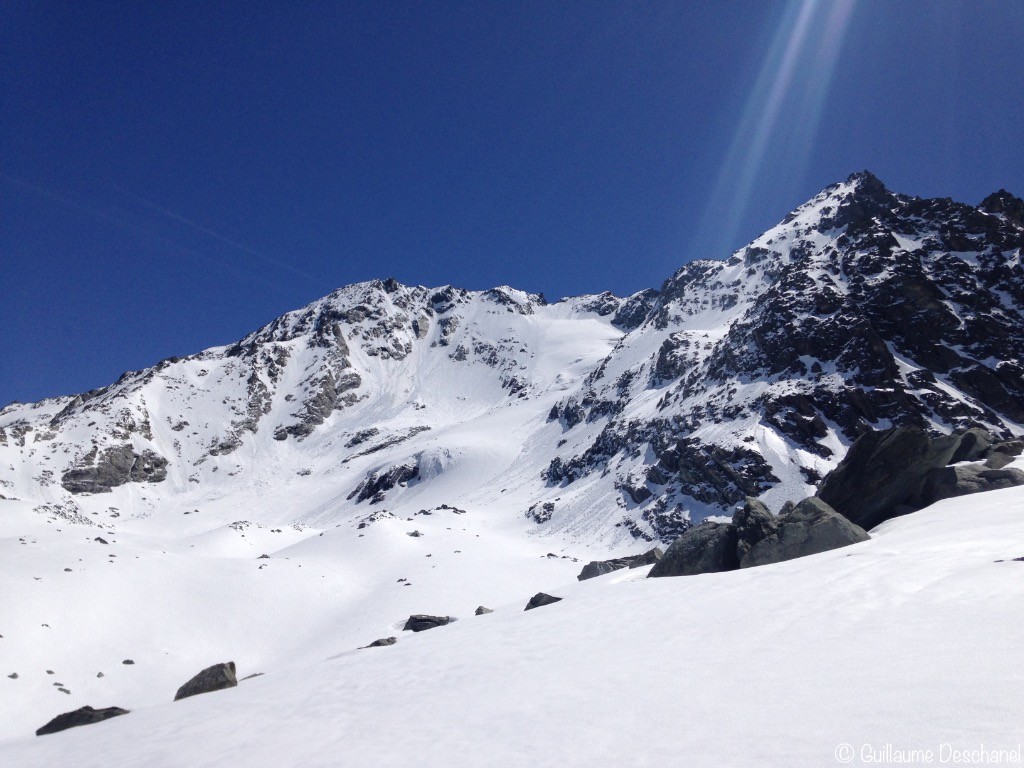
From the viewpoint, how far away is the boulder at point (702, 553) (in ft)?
64.7

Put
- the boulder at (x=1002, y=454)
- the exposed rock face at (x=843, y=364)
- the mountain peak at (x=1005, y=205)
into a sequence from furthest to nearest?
the mountain peak at (x=1005, y=205) < the exposed rock face at (x=843, y=364) < the boulder at (x=1002, y=454)

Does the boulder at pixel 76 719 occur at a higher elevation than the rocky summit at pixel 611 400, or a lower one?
lower

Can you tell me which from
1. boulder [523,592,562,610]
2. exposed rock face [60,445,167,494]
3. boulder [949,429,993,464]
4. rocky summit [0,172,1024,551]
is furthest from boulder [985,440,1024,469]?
exposed rock face [60,445,167,494]

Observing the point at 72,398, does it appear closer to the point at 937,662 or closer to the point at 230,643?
the point at 230,643

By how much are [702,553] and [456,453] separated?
88.4 m

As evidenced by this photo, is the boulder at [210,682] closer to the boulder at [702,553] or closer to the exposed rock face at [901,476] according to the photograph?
the boulder at [702,553]

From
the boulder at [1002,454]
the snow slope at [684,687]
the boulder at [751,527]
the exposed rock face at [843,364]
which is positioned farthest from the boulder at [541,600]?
the exposed rock face at [843,364]

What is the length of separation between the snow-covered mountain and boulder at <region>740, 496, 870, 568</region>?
1.67 m

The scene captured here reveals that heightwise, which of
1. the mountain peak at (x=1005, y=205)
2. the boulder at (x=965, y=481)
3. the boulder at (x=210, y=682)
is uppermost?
the mountain peak at (x=1005, y=205)

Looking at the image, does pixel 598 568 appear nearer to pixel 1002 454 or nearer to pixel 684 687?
pixel 1002 454

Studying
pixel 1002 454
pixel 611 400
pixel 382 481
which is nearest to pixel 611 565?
pixel 1002 454

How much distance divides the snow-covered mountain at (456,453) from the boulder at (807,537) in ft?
5.48

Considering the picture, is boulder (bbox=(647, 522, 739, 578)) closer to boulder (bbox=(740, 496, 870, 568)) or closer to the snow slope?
boulder (bbox=(740, 496, 870, 568))

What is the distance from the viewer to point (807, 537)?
58.5 ft
